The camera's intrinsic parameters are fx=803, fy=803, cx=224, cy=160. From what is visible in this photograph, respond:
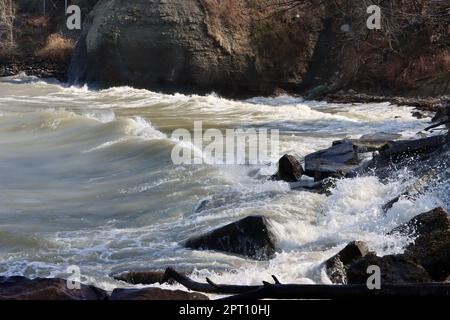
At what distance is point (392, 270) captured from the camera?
698 cm

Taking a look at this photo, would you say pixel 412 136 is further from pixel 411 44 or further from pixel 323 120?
pixel 411 44

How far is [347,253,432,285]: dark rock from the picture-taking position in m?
6.88

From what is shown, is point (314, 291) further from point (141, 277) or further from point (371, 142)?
point (371, 142)

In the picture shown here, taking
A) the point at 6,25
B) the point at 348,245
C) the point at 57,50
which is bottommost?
the point at 348,245

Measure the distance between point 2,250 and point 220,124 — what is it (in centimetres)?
1134

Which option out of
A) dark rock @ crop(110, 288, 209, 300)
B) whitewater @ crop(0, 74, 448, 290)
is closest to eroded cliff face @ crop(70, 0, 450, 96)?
whitewater @ crop(0, 74, 448, 290)

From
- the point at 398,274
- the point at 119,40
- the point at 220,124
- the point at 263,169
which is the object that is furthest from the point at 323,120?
the point at 398,274

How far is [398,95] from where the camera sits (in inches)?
976

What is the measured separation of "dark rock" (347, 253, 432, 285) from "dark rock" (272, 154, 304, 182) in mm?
5565

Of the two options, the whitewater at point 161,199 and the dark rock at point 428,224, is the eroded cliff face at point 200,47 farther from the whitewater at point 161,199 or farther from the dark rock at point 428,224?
the dark rock at point 428,224

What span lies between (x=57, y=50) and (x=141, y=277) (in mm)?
32969

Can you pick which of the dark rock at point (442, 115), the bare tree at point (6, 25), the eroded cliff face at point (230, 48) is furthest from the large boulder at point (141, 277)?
the bare tree at point (6, 25)

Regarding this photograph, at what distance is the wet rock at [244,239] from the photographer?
29.4ft

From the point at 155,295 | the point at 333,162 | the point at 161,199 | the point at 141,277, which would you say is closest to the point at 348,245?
the point at 141,277
